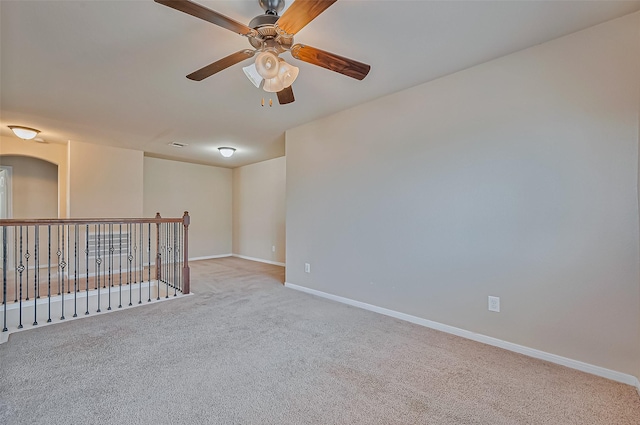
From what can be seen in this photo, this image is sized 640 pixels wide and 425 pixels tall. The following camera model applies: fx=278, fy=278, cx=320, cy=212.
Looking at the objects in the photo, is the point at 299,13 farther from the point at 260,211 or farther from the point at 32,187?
the point at 32,187

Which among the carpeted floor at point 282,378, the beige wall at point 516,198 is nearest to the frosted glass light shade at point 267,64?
the beige wall at point 516,198

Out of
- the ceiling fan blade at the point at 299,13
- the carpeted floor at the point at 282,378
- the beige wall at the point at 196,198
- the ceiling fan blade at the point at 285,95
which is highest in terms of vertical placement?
the ceiling fan blade at the point at 299,13

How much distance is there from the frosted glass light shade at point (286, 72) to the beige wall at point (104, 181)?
194 inches

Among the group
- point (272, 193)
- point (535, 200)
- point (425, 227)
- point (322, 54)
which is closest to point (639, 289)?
point (535, 200)

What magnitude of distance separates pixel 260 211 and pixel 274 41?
506 centimetres

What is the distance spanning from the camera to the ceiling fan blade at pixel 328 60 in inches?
67.4

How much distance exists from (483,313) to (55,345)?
359 cm

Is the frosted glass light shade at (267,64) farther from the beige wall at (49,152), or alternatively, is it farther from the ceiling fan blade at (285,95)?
the beige wall at (49,152)

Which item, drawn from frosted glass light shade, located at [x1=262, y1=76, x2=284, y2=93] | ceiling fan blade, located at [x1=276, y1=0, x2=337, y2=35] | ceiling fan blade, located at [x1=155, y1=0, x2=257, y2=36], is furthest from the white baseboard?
ceiling fan blade, located at [x1=155, y1=0, x2=257, y2=36]

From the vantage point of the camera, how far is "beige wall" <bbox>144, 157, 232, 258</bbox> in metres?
6.11

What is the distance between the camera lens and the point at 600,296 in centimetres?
190

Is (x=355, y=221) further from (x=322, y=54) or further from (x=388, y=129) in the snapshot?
(x=322, y=54)

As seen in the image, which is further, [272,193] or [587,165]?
[272,193]

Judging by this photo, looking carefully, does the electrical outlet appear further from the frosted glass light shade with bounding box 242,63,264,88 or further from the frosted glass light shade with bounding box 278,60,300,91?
the frosted glass light shade with bounding box 242,63,264,88
